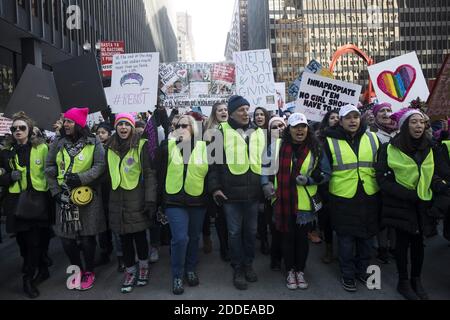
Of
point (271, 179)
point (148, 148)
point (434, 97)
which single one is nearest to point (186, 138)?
point (148, 148)

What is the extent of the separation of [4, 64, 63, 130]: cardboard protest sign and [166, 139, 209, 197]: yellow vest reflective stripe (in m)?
2.00

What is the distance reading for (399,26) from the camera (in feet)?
309

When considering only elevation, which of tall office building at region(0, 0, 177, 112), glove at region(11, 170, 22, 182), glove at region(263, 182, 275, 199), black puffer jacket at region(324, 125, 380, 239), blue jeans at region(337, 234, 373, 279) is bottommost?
blue jeans at region(337, 234, 373, 279)

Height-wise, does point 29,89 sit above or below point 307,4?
below

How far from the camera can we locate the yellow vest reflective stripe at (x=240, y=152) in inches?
169

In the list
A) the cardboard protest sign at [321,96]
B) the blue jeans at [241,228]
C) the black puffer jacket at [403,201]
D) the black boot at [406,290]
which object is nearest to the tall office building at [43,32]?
the cardboard protest sign at [321,96]

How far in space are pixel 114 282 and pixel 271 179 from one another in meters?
2.13

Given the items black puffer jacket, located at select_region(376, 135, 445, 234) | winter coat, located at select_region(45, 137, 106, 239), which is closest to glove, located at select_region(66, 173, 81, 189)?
winter coat, located at select_region(45, 137, 106, 239)

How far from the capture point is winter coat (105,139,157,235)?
13.9 feet

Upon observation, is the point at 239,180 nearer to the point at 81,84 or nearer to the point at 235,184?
the point at 235,184

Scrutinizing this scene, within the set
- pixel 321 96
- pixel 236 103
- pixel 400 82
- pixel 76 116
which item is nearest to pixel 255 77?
pixel 321 96

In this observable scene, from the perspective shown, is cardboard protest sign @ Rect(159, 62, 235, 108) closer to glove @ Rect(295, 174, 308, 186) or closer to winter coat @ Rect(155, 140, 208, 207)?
winter coat @ Rect(155, 140, 208, 207)

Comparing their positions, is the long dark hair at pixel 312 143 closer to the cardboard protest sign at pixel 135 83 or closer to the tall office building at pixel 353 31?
the cardboard protest sign at pixel 135 83
